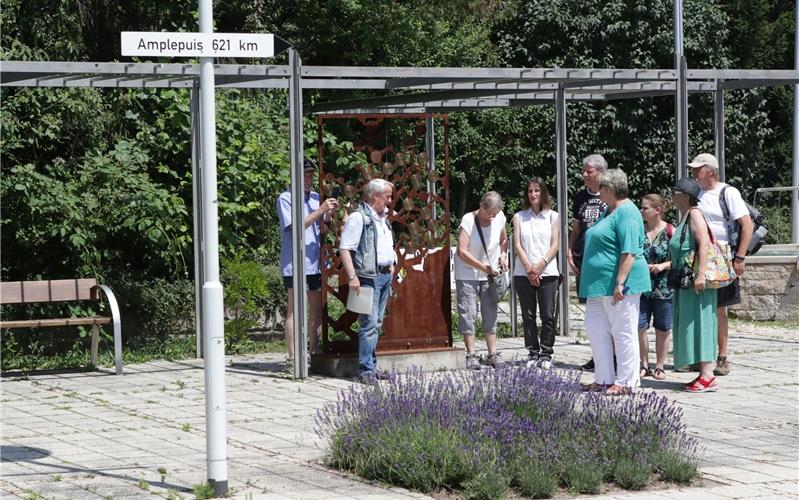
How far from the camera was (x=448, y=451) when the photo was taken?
7.07m

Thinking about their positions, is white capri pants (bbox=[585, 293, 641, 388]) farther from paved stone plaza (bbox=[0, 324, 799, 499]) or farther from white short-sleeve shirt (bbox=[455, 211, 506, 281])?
white short-sleeve shirt (bbox=[455, 211, 506, 281])

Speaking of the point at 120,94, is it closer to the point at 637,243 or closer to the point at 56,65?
the point at 56,65

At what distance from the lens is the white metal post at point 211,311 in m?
6.88

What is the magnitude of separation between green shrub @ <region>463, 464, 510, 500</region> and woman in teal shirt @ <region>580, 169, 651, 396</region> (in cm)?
328

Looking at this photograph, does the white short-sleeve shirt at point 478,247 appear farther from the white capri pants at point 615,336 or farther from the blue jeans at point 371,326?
the white capri pants at point 615,336

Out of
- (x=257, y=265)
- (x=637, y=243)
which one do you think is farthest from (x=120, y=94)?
(x=637, y=243)

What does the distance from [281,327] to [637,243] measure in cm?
622

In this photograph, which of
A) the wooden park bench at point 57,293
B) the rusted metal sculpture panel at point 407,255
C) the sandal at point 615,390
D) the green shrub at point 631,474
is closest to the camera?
the green shrub at point 631,474

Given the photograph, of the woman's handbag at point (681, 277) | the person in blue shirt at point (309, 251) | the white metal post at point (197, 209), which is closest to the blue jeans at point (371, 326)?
the person in blue shirt at point (309, 251)

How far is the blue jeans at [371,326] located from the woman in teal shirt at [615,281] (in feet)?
6.22

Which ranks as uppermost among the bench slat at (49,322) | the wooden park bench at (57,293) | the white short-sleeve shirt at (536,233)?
the white short-sleeve shirt at (536,233)

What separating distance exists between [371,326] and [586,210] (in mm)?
2260

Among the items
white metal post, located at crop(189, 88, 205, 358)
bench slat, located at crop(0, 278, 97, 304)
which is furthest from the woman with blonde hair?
bench slat, located at crop(0, 278, 97, 304)

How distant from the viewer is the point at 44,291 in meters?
12.7
